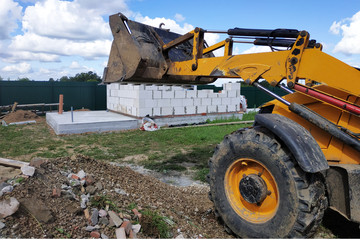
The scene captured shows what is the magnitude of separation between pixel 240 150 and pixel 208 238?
119cm

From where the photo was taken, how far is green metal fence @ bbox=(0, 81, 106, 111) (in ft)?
61.7

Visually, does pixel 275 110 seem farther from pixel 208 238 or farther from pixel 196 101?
pixel 196 101

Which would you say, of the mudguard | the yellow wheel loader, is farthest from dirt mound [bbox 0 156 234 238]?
the mudguard

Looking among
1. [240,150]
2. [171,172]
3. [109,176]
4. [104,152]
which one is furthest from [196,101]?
[240,150]

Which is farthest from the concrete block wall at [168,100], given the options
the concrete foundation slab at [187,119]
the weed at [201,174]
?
the weed at [201,174]

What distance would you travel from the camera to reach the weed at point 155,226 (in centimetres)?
358

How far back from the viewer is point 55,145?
985 centimetres

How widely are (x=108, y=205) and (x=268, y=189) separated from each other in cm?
199

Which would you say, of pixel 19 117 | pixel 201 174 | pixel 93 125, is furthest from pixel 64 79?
pixel 201 174

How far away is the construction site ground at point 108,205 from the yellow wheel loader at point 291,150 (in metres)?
0.65

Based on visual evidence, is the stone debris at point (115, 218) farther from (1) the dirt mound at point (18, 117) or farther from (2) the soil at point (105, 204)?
(1) the dirt mound at point (18, 117)

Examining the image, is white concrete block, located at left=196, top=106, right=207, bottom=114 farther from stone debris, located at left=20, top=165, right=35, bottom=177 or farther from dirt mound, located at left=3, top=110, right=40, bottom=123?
stone debris, located at left=20, top=165, right=35, bottom=177

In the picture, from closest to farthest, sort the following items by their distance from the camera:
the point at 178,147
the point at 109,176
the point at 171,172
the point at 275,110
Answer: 1. the point at 275,110
2. the point at 109,176
3. the point at 171,172
4. the point at 178,147

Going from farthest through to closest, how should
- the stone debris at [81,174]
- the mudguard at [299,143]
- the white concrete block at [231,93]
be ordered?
the white concrete block at [231,93], the stone debris at [81,174], the mudguard at [299,143]
